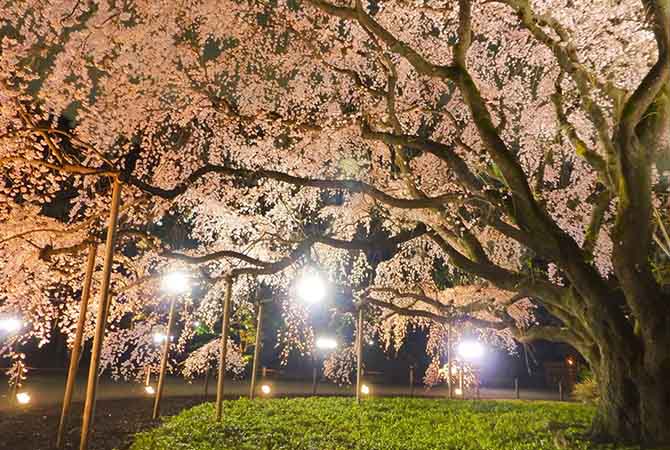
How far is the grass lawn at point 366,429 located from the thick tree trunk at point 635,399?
61cm

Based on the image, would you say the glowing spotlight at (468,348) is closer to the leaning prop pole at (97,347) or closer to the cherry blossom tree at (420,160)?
the cherry blossom tree at (420,160)

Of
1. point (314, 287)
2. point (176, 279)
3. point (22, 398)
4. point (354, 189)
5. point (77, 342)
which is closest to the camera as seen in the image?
point (354, 189)

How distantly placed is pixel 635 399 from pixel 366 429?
16.9 ft

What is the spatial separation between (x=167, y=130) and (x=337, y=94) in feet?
15.7

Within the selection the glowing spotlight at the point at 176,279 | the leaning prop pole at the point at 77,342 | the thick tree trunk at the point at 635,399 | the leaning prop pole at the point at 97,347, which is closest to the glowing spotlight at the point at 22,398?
the leaning prop pole at the point at 77,342

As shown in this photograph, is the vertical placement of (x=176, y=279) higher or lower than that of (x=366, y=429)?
higher

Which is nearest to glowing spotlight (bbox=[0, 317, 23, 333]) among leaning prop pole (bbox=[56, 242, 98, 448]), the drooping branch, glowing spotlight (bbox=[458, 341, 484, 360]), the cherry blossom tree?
the cherry blossom tree

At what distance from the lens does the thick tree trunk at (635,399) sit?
684cm

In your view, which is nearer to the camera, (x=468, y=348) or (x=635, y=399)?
(x=635, y=399)

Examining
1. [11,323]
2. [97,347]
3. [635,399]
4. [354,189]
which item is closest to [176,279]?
[11,323]

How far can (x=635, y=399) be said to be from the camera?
23.9 feet

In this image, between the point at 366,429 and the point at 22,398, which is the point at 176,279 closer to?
the point at 366,429

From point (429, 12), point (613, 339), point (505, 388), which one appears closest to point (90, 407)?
point (613, 339)

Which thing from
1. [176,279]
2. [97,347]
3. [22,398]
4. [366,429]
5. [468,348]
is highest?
[176,279]
